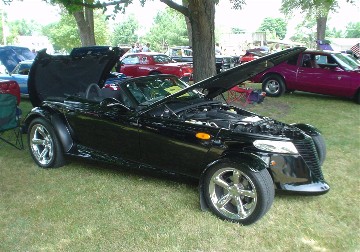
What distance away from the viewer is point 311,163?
146 inches

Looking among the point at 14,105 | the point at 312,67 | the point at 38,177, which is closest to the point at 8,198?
the point at 38,177

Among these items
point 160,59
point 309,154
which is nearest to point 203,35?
point 309,154

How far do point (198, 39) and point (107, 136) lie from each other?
5.04 metres

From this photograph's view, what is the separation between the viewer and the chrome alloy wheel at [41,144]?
5061 millimetres

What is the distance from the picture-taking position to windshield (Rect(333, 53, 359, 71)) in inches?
422

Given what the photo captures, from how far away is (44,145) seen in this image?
5148 mm

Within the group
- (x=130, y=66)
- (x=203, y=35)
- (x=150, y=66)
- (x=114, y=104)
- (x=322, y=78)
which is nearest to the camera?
(x=114, y=104)

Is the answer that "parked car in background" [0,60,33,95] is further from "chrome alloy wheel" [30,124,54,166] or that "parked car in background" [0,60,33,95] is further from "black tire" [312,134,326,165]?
"black tire" [312,134,326,165]

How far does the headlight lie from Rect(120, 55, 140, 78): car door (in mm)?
11589

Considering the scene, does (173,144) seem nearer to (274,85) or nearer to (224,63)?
(274,85)

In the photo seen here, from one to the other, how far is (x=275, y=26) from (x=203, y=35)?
12318cm

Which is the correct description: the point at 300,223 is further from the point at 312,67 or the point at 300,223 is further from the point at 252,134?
the point at 312,67

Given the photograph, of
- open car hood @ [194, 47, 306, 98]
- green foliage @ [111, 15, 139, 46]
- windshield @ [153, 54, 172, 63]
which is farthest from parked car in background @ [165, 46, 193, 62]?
green foliage @ [111, 15, 139, 46]

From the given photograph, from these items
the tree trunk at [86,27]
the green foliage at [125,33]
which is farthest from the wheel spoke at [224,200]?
the green foliage at [125,33]
